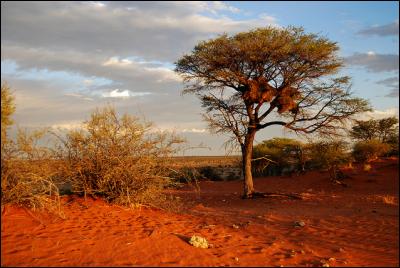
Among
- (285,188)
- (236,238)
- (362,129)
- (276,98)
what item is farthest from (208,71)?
(362,129)

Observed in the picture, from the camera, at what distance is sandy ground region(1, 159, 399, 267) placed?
6859 mm

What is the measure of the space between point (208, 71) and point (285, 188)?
352 inches

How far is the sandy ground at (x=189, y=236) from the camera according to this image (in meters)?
6.86

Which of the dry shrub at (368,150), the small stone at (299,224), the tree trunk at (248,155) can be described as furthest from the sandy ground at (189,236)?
the dry shrub at (368,150)

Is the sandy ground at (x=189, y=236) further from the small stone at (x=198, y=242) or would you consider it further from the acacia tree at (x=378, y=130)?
the acacia tree at (x=378, y=130)

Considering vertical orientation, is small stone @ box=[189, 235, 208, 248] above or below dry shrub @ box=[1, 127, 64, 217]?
below

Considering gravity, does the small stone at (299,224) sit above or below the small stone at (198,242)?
below

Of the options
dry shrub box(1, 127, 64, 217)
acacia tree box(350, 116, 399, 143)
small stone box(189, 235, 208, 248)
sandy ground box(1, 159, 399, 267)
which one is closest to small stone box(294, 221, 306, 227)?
sandy ground box(1, 159, 399, 267)

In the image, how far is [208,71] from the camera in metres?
18.8

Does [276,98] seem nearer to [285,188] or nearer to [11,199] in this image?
[285,188]

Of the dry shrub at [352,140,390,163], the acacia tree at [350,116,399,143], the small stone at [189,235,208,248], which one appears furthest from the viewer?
the acacia tree at [350,116,399,143]

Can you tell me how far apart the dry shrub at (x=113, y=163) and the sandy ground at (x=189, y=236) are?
43cm

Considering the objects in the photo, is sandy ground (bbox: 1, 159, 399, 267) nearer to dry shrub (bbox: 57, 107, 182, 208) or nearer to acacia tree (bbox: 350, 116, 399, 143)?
dry shrub (bbox: 57, 107, 182, 208)

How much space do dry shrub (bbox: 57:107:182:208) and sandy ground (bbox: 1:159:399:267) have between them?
428 millimetres
